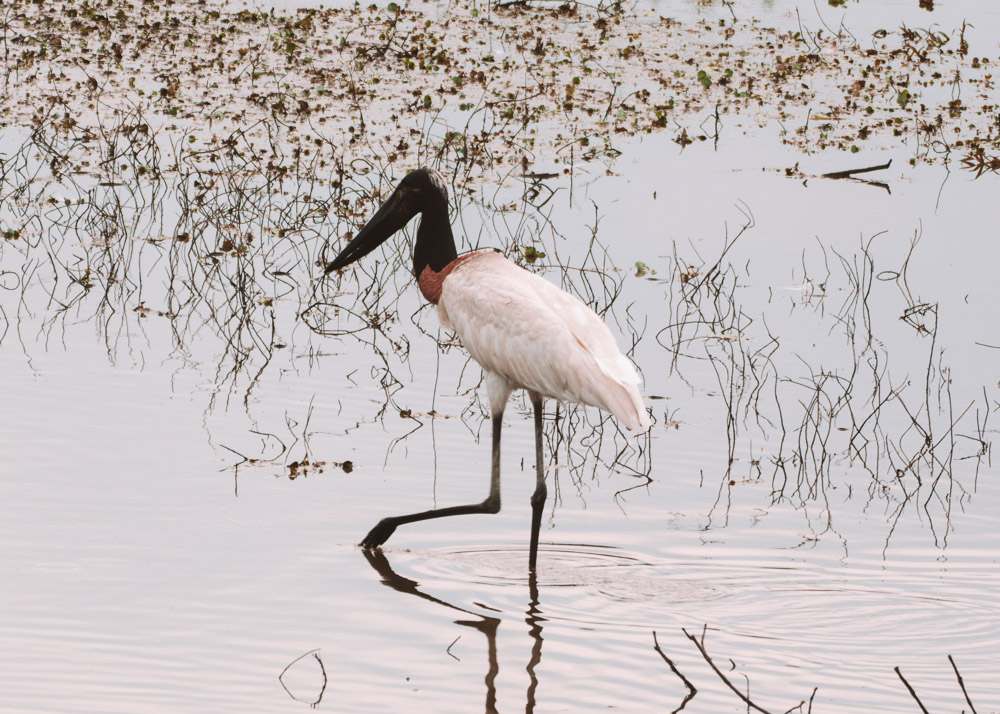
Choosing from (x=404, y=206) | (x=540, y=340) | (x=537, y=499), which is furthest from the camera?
(x=404, y=206)

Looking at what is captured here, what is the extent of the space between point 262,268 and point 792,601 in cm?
454

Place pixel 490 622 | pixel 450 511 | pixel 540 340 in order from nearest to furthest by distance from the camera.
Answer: pixel 490 622, pixel 540 340, pixel 450 511

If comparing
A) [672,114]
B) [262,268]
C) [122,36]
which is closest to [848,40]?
[672,114]

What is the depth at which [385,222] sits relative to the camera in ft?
21.5

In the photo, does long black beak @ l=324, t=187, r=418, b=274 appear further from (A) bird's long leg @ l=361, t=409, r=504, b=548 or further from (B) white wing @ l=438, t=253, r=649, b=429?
(A) bird's long leg @ l=361, t=409, r=504, b=548

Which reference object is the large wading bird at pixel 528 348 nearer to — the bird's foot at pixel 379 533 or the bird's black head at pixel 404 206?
the bird's foot at pixel 379 533

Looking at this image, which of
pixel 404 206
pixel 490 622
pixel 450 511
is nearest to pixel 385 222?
pixel 404 206

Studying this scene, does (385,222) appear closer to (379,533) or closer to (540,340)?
(540,340)

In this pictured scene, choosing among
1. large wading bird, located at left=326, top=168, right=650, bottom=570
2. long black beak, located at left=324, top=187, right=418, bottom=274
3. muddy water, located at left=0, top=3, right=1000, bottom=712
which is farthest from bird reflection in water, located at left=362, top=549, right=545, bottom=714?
long black beak, located at left=324, top=187, right=418, bottom=274

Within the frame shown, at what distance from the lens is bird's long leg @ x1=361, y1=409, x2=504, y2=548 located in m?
5.57

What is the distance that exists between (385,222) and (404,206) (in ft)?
0.38

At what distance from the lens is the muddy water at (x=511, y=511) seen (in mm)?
4629

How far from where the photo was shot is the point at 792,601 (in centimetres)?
525

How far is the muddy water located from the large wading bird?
322mm
